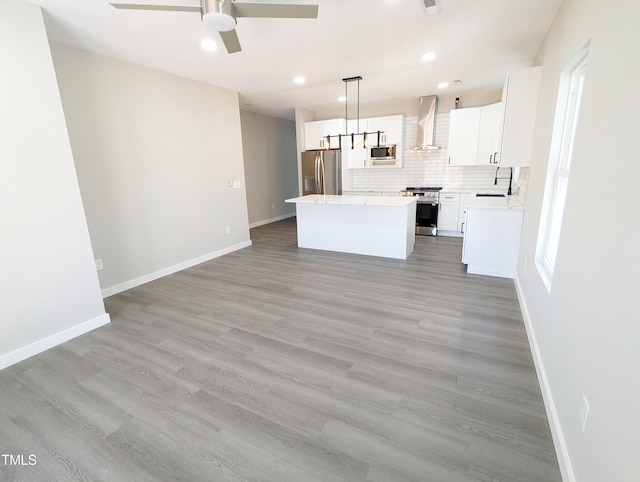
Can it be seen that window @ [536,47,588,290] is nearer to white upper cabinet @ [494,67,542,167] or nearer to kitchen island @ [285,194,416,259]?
white upper cabinet @ [494,67,542,167]

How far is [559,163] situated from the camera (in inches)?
92.6

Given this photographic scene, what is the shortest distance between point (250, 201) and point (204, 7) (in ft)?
18.2

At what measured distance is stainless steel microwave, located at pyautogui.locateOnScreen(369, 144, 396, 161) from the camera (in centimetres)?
629

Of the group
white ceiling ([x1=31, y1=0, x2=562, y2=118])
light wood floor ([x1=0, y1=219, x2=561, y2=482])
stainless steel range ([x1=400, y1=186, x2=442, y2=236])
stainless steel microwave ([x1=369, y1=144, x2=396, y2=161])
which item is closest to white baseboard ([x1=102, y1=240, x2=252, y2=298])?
light wood floor ([x1=0, y1=219, x2=561, y2=482])

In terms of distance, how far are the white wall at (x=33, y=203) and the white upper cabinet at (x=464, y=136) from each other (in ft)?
18.9

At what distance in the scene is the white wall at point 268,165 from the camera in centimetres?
720

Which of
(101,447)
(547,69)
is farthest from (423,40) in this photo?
(101,447)

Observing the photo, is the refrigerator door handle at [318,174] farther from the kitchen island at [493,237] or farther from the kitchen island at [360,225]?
the kitchen island at [493,237]

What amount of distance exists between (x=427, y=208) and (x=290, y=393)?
16.3 feet

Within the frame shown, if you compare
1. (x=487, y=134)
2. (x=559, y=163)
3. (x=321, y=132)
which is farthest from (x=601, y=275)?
(x=321, y=132)

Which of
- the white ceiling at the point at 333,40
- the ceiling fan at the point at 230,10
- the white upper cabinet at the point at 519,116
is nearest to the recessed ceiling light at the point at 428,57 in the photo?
the white ceiling at the point at 333,40

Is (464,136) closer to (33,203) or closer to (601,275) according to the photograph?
(601,275)

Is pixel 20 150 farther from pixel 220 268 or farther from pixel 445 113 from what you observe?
pixel 445 113

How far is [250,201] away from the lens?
7.34 metres
